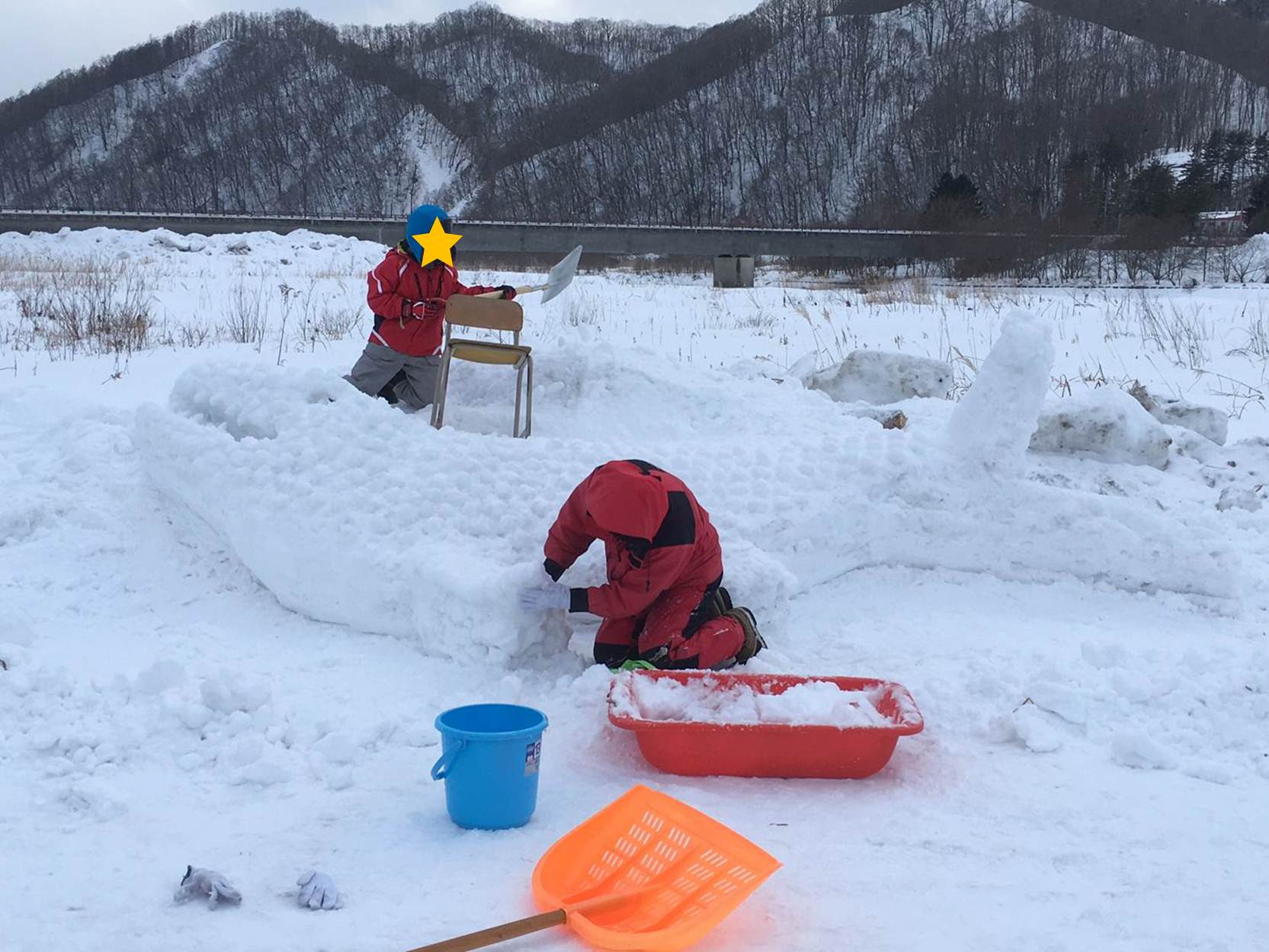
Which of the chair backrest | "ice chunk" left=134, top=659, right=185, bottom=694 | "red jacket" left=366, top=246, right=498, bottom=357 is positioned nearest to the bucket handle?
"ice chunk" left=134, top=659, right=185, bottom=694

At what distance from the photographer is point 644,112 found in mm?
49406

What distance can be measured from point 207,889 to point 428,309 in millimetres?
3279

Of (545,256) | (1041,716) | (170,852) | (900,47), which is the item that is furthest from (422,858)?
(900,47)

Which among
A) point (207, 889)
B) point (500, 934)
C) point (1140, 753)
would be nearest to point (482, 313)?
point (207, 889)

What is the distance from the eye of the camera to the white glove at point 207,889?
1.84 meters

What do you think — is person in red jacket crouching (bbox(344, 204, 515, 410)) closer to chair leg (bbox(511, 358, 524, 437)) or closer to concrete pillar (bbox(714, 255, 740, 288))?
chair leg (bbox(511, 358, 524, 437))

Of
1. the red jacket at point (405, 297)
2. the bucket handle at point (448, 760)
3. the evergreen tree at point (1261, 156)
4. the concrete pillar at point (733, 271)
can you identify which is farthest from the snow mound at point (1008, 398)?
the evergreen tree at point (1261, 156)

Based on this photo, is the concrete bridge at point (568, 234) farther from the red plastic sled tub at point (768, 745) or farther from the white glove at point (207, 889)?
the white glove at point (207, 889)

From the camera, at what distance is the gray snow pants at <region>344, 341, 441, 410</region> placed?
187 inches

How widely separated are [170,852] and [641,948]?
1036 millimetres

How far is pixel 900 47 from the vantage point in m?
53.0

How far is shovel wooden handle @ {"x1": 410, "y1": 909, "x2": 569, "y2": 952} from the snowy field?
6cm

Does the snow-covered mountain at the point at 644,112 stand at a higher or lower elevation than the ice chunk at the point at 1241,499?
higher

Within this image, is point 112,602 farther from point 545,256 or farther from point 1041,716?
point 545,256
